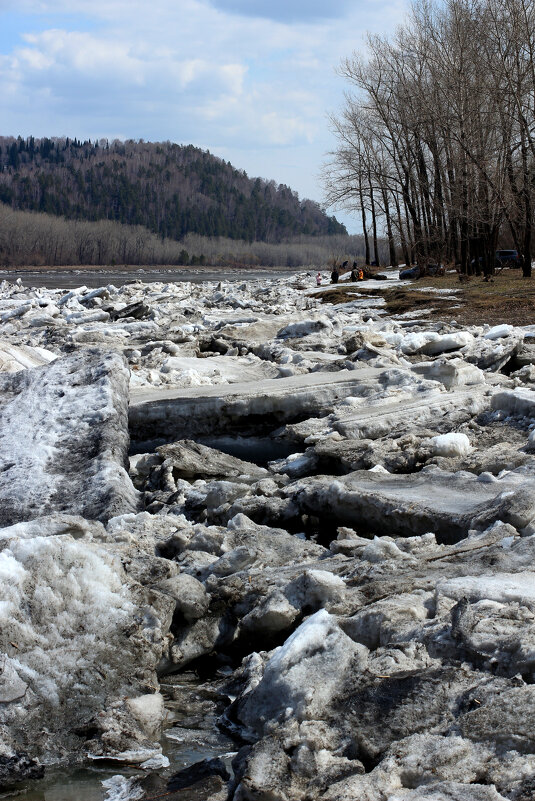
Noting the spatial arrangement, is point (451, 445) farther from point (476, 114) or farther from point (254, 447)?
point (476, 114)

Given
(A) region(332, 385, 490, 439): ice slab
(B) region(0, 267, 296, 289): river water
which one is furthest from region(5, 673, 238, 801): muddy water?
(B) region(0, 267, 296, 289): river water

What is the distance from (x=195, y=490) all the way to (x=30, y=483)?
3.46 ft

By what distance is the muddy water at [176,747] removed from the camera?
2.17m

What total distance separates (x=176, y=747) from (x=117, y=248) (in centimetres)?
12391

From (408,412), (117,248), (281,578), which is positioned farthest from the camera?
(117,248)

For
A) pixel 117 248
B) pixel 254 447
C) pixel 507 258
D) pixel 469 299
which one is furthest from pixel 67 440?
pixel 117 248

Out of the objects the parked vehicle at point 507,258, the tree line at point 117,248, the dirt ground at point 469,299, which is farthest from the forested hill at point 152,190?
the dirt ground at point 469,299

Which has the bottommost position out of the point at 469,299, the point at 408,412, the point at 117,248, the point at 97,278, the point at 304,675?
the point at 304,675

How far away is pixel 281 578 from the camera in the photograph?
3.22 m

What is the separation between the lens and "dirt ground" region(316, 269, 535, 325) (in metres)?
13.7

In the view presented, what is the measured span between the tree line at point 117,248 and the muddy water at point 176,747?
104 m

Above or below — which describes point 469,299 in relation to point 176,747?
above

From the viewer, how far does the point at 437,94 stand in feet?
81.9

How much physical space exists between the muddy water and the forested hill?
141047 millimetres
